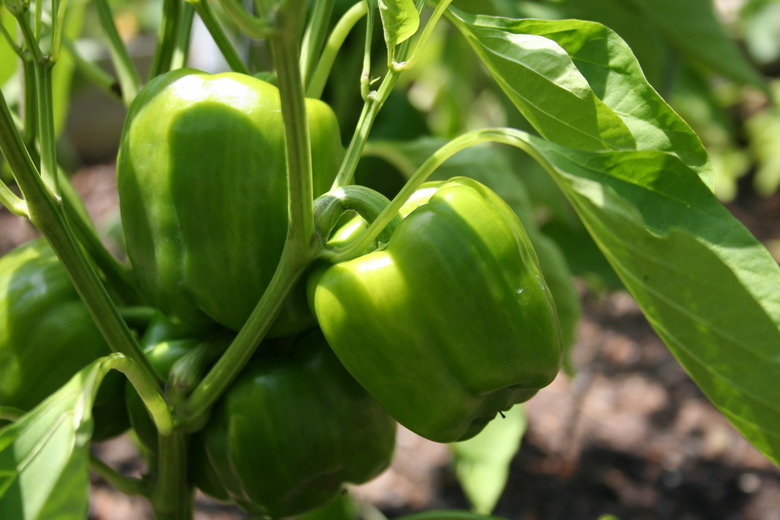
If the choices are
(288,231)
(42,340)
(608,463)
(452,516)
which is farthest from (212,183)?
(608,463)

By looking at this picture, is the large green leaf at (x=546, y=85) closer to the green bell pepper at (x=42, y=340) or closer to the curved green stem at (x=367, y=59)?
the curved green stem at (x=367, y=59)

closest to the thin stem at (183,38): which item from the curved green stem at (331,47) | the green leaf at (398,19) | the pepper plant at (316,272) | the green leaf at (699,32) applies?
the pepper plant at (316,272)

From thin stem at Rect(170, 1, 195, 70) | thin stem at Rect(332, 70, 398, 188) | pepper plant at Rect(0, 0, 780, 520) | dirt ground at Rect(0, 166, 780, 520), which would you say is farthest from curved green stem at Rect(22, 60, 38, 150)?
dirt ground at Rect(0, 166, 780, 520)

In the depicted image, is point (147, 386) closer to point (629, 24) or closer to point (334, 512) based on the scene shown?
point (334, 512)

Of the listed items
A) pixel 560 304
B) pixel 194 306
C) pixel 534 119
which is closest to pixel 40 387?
pixel 194 306

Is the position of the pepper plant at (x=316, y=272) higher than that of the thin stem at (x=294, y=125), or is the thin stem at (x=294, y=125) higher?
the thin stem at (x=294, y=125)

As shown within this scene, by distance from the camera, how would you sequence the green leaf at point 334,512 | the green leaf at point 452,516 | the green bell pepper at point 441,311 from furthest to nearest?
the green leaf at point 334,512 < the green leaf at point 452,516 < the green bell pepper at point 441,311

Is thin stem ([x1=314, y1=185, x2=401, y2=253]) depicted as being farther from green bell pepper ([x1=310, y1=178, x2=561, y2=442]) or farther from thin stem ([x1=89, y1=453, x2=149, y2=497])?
thin stem ([x1=89, y1=453, x2=149, y2=497])
